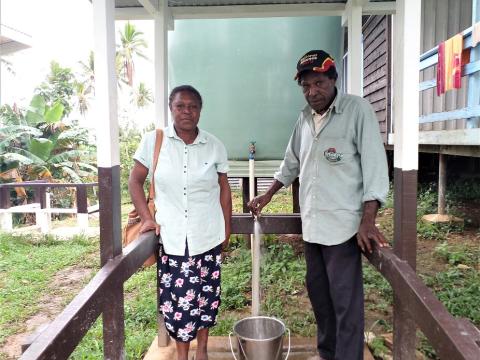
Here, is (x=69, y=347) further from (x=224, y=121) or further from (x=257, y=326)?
(x=224, y=121)

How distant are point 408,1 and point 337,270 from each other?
48.7 inches

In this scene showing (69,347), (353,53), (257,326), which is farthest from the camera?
(353,53)

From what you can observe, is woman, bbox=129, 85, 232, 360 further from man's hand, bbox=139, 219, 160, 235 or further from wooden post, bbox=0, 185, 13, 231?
wooden post, bbox=0, 185, 13, 231

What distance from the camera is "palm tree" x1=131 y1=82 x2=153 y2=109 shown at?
25.8 metres

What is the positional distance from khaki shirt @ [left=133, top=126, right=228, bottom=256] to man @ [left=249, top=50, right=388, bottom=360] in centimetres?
50

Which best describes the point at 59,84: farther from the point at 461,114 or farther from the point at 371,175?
the point at 371,175

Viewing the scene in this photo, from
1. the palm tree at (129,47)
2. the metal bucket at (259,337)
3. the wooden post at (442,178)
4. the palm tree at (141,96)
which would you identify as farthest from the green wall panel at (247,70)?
the palm tree at (141,96)

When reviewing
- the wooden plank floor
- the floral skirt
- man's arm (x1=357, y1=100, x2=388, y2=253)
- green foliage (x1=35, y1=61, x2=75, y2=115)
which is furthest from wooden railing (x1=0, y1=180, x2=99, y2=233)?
green foliage (x1=35, y1=61, x2=75, y2=115)

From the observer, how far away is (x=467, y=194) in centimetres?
715

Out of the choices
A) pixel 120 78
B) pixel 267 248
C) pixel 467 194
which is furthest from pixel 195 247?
pixel 120 78

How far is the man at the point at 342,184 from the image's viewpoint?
6.48 ft

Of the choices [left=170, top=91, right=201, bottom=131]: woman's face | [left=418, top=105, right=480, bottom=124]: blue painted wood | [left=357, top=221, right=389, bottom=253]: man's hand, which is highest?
[left=418, top=105, right=480, bottom=124]: blue painted wood

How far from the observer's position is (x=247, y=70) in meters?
4.60

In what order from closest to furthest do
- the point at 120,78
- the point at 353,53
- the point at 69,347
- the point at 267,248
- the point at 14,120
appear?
the point at 69,347 < the point at 353,53 < the point at 267,248 < the point at 14,120 < the point at 120,78
